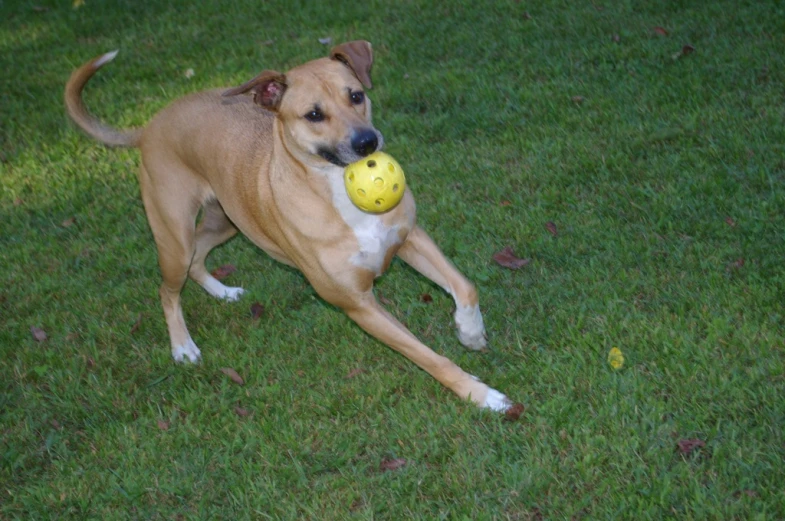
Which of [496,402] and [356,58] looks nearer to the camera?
[496,402]

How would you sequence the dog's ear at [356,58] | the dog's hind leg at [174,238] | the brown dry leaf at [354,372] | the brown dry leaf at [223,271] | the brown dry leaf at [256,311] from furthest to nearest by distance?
the brown dry leaf at [223,271]
the brown dry leaf at [256,311]
the dog's hind leg at [174,238]
the brown dry leaf at [354,372]
the dog's ear at [356,58]

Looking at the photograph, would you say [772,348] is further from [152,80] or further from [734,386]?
[152,80]

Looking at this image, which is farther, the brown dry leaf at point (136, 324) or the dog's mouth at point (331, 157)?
the brown dry leaf at point (136, 324)

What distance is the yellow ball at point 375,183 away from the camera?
4.16 meters

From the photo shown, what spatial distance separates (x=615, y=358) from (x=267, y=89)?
6.96 ft

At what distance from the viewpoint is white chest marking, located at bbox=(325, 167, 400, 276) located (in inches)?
173

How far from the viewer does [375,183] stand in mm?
4152

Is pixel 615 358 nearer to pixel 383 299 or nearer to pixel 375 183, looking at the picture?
pixel 375 183

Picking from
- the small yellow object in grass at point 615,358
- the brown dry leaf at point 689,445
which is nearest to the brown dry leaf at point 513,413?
the small yellow object in grass at point 615,358

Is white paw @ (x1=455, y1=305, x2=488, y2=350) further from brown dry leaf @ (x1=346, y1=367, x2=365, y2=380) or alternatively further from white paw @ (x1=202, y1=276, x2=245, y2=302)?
white paw @ (x1=202, y1=276, x2=245, y2=302)

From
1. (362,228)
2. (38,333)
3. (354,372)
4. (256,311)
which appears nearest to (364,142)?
(362,228)

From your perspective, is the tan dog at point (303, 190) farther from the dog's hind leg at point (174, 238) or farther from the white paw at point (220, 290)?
the white paw at point (220, 290)

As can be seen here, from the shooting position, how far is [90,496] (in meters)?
4.37

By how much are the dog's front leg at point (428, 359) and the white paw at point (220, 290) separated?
153 cm
